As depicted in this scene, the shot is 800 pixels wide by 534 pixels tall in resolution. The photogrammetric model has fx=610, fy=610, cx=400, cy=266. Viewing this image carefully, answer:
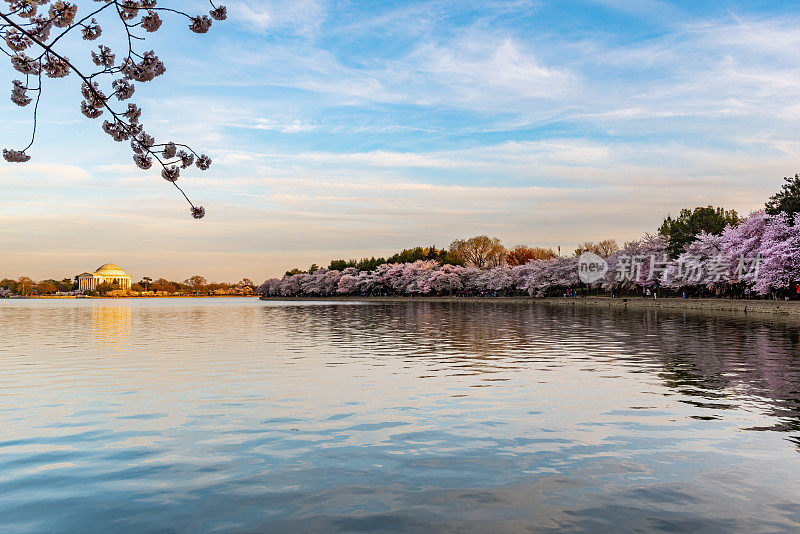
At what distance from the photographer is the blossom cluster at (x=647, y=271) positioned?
64938 mm

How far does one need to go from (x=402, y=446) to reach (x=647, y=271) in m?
100

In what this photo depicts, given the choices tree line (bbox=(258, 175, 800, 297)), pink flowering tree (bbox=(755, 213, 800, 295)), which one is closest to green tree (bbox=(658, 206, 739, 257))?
tree line (bbox=(258, 175, 800, 297))

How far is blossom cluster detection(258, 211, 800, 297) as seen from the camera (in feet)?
213

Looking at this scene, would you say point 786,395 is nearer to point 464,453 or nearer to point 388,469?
point 464,453

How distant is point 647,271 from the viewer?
335ft

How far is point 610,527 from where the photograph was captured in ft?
23.2

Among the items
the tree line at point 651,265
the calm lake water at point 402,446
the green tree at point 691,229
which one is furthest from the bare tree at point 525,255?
the calm lake water at point 402,446

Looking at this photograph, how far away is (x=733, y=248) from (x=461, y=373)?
67.5m

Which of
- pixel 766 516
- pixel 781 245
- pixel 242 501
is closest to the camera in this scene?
pixel 766 516

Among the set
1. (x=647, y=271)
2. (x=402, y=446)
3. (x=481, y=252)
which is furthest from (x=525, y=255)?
(x=402, y=446)

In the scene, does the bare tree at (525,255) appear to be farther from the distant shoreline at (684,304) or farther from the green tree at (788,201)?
the green tree at (788,201)

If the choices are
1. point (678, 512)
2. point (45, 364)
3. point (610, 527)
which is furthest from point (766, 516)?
point (45, 364)

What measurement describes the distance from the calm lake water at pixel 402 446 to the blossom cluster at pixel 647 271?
4884cm

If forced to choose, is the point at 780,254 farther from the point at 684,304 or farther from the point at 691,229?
the point at 691,229
